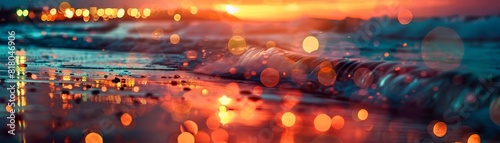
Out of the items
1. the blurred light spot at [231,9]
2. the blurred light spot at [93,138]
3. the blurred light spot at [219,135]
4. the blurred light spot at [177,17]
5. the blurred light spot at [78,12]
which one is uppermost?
the blurred light spot at [78,12]

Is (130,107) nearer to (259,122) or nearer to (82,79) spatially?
(259,122)

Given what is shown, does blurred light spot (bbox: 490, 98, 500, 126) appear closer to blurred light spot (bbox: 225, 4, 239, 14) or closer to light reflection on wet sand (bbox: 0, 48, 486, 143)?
light reflection on wet sand (bbox: 0, 48, 486, 143)

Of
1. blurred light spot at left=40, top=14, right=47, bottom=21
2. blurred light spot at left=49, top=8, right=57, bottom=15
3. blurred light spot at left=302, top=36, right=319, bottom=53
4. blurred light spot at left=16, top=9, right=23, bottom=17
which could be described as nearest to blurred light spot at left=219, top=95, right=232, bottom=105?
blurred light spot at left=302, top=36, right=319, bottom=53

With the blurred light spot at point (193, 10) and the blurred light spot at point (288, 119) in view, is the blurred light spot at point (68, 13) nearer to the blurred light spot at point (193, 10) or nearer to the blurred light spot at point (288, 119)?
the blurred light spot at point (193, 10)

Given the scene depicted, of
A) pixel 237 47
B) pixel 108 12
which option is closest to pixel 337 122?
pixel 237 47

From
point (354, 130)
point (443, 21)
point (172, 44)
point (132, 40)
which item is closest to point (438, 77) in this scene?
point (354, 130)

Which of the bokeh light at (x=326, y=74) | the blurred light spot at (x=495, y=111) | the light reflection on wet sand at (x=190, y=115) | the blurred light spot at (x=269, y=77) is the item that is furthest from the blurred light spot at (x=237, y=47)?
the blurred light spot at (x=495, y=111)

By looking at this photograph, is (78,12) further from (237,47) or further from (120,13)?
(237,47)
